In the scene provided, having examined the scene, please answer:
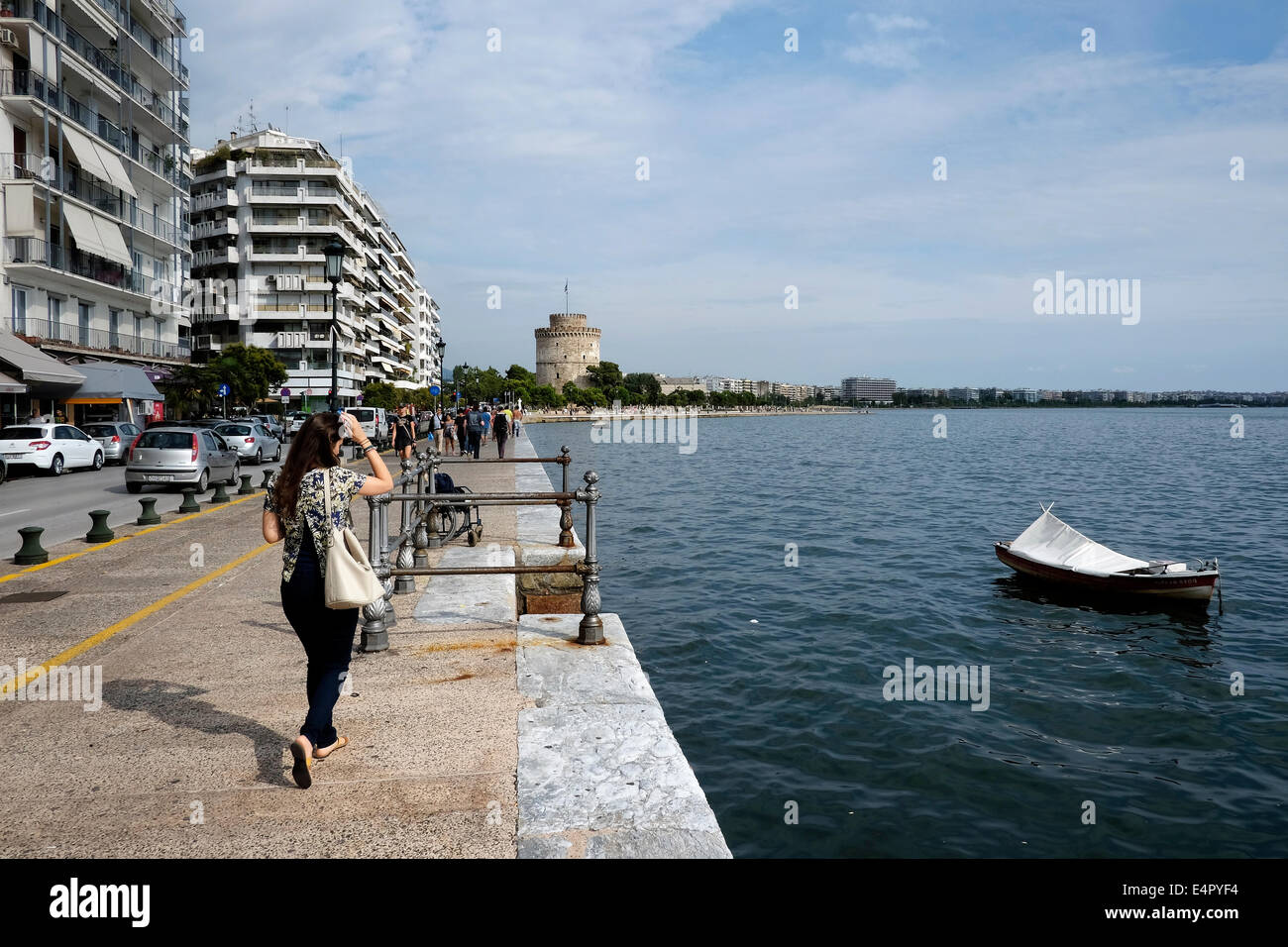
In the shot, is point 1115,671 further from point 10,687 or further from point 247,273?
point 247,273

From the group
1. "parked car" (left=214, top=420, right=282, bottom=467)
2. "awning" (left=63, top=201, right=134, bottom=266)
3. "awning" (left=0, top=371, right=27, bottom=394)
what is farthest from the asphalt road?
"awning" (left=63, top=201, right=134, bottom=266)

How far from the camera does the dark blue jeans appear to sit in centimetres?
442

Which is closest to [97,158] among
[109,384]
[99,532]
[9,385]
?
[109,384]

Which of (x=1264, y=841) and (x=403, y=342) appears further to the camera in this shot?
(x=403, y=342)

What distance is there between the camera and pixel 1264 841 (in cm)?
685

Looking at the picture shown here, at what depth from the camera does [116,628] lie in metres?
7.56

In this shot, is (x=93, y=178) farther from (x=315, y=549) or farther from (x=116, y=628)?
(x=315, y=549)

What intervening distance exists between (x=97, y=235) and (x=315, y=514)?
37.9 meters

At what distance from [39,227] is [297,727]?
34.9 metres

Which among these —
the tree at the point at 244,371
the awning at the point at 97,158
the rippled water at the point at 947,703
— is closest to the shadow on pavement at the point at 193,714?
the rippled water at the point at 947,703
